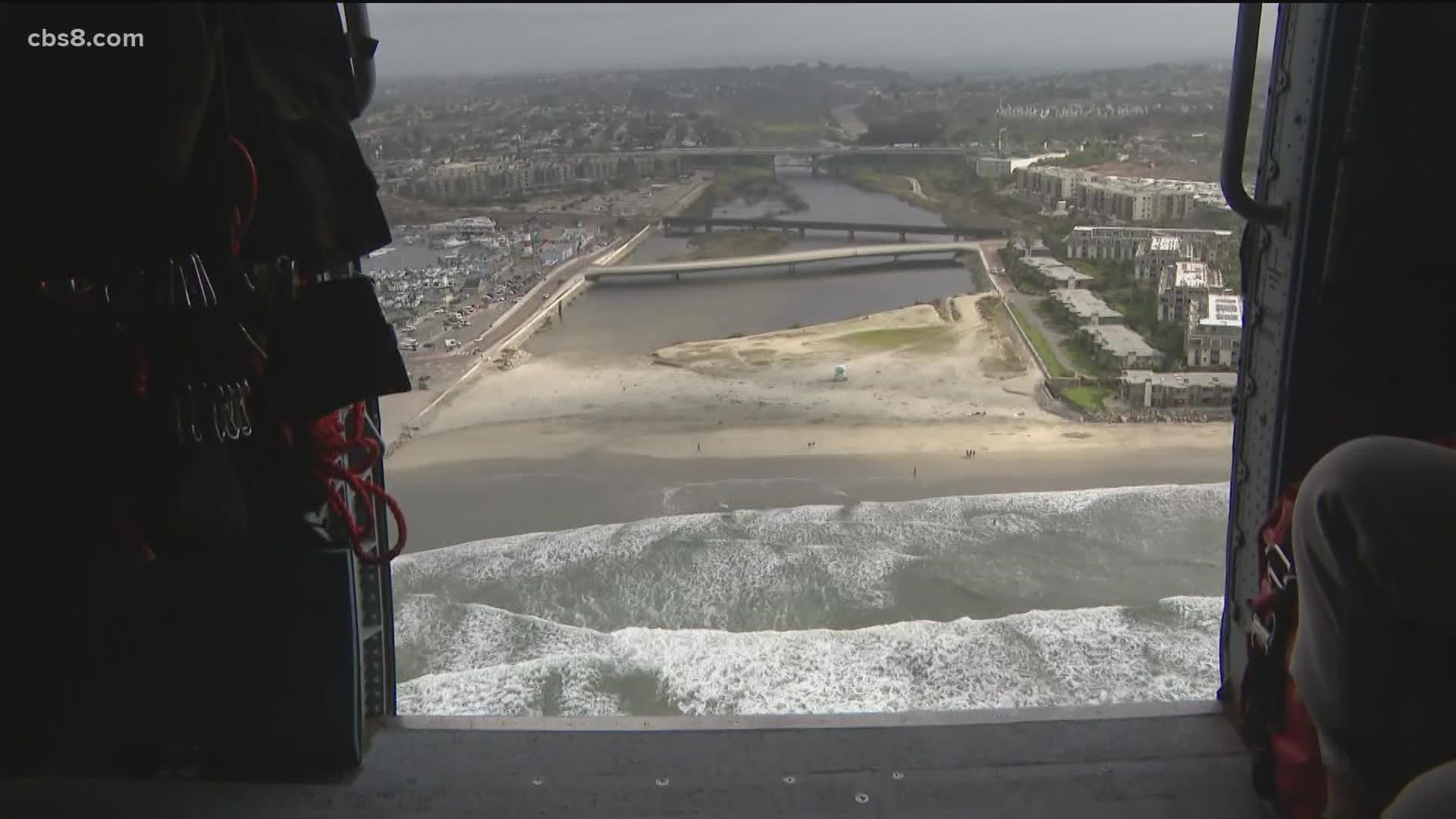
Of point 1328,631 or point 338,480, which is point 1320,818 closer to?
point 1328,631

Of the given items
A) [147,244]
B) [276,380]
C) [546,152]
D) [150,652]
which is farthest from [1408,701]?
[546,152]

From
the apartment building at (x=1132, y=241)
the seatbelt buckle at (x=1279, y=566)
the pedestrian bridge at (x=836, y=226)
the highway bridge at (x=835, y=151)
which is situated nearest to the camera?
the seatbelt buckle at (x=1279, y=566)

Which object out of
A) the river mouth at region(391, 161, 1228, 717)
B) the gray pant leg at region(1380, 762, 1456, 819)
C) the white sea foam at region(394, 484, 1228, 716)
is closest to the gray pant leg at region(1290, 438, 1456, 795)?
the gray pant leg at region(1380, 762, 1456, 819)

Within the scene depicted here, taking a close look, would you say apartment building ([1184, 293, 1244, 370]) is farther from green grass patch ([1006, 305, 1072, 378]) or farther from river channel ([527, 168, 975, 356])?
river channel ([527, 168, 975, 356])

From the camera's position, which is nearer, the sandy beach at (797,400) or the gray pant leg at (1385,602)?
the gray pant leg at (1385,602)

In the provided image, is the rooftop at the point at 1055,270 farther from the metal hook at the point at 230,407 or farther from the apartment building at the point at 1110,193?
the metal hook at the point at 230,407

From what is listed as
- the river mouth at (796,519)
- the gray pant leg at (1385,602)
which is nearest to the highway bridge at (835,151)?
the river mouth at (796,519)

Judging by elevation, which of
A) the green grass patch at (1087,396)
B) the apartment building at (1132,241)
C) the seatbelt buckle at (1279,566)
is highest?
the apartment building at (1132,241)
